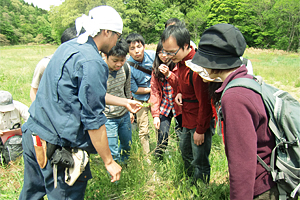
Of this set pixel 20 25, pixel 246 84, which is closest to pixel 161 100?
pixel 246 84

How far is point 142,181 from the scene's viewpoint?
2.35 metres

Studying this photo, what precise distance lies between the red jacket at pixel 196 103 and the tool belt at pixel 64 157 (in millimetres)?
1186

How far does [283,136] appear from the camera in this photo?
1181mm

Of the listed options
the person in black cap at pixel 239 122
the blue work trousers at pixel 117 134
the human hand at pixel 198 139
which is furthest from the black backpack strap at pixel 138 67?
the person in black cap at pixel 239 122

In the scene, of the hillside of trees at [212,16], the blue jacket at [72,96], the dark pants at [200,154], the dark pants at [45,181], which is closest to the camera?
the blue jacket at [72,96]

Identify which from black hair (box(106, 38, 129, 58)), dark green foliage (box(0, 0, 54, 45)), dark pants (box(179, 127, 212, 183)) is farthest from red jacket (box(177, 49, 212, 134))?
dark green foliage (box(0, 0, 54, 45))

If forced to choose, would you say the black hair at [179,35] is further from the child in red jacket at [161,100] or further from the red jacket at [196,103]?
the child in red jacket at [161,100]

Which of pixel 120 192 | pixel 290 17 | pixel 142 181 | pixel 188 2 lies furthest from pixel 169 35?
pixel 188 2

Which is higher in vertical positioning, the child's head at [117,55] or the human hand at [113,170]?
the child's head at [117,55]

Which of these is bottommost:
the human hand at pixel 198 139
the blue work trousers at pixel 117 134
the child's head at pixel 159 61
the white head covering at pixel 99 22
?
the blue work trousers at pixel 117 134

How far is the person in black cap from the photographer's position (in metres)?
1.11

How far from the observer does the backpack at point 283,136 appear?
45.2 inches

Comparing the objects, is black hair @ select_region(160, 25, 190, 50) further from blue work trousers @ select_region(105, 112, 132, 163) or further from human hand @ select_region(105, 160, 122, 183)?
human hand @ select_region(105, 160, 122, 183)

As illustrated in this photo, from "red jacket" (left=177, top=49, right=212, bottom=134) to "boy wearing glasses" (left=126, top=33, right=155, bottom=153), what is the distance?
3.65 feet
